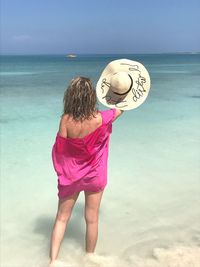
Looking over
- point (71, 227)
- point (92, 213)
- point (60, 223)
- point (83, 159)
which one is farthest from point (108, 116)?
point (71, 227)

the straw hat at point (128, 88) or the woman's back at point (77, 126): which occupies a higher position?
the straw hat at point (128, 88)

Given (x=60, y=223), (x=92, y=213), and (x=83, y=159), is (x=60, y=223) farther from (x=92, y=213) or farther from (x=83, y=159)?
(x=83, y=159)

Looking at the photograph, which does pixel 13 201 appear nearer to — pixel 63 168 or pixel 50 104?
pixel 63 168

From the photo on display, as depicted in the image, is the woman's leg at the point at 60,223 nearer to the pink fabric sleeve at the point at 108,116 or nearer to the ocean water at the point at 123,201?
the ocean water at the point at 123,201

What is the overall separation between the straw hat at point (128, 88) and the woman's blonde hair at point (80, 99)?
249 mm

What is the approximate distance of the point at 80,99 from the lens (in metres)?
2.99

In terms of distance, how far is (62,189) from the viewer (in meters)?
3.22

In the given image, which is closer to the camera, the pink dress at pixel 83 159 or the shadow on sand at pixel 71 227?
the pink dress at pixel 83 159

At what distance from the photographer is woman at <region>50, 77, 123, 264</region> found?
9.87ft

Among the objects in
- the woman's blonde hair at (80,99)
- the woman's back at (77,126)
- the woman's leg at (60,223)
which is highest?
the woman's blonde hair at (80,99)

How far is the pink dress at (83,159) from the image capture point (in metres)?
3.08

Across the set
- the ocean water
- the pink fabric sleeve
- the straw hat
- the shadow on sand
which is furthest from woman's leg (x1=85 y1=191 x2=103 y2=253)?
the straw hat

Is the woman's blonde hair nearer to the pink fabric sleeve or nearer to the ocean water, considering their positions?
the pink fabric sleeve

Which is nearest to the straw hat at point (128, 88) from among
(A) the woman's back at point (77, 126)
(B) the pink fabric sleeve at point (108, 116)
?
(B) the pink fabric sleeve at point (108, 116)
